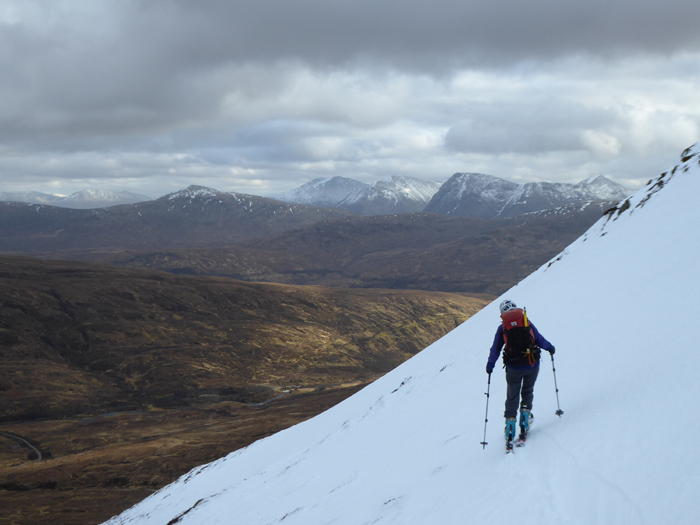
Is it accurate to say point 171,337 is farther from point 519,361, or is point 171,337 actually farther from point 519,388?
point 519,361

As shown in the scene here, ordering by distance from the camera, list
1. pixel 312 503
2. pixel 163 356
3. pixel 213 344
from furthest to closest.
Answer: pixel 213 344 < pixel 163 356 < pixel 312 503

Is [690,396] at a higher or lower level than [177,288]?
higher

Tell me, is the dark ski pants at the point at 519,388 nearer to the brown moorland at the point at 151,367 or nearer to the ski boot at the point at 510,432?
the ski boot at the point at 510,432

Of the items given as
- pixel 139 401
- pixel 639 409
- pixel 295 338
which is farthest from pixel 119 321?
pixel 639 409

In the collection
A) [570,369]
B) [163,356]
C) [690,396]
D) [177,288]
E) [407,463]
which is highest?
[690,396]

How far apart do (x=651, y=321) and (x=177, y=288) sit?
16554 cm

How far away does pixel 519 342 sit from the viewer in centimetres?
952

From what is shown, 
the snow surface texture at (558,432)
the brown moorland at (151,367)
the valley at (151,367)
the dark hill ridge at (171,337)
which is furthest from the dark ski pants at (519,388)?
the dark hill ridge at (171,337)

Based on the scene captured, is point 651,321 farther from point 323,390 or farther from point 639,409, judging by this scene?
point 323,390

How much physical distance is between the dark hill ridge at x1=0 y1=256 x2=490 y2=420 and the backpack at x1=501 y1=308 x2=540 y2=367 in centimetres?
9705

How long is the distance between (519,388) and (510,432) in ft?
3.13

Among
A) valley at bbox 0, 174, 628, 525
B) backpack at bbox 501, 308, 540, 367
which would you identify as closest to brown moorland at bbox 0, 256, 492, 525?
valley at bbox 0, 174, 628, 525

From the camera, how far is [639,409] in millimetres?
8117

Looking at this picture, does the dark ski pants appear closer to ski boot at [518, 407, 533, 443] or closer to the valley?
ski boot at [518, 407, 533, 443]
